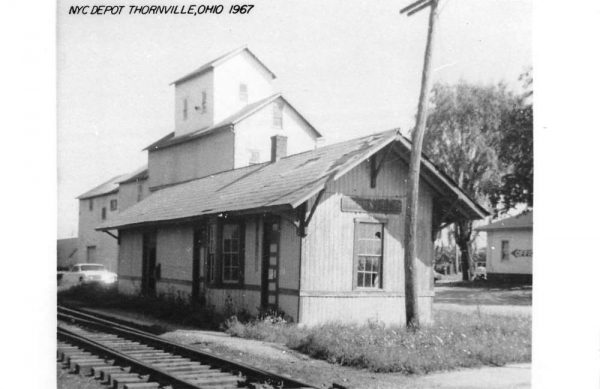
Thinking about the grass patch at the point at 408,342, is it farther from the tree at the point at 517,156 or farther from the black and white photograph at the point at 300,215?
the tree at the point at 517,156

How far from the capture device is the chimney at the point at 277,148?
19.1 metres

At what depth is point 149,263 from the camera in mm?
21062

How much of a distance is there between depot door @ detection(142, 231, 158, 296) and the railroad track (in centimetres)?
756

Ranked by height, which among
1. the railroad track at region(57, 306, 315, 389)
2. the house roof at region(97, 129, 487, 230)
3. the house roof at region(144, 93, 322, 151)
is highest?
the house roof at region(144, 93, 322, 151)

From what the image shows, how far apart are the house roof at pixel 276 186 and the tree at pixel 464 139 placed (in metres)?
7.85

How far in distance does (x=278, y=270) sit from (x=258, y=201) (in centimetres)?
160

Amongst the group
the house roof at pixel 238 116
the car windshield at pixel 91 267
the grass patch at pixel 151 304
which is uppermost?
the house roof at pixel 238 116

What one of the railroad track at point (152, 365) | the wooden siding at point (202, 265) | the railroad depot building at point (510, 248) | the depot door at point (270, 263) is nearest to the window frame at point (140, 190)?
the wooden siding at point (202, 265)

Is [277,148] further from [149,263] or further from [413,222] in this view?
[413,222]

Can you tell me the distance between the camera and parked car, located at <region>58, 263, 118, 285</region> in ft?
77.5

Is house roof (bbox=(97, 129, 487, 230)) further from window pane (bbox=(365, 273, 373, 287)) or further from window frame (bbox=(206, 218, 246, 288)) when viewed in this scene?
window pane (bbox=(365, 273, 373, 287))

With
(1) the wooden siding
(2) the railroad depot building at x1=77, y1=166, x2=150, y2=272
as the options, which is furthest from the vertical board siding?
(2) the railroad depot building at x1=77, y1=166, x2=150, y2=272

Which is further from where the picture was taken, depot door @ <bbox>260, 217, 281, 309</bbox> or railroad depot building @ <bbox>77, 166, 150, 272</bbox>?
railroad depot building @ <bbox>77, 166, 150, 272</bbox>

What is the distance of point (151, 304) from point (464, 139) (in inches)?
565
